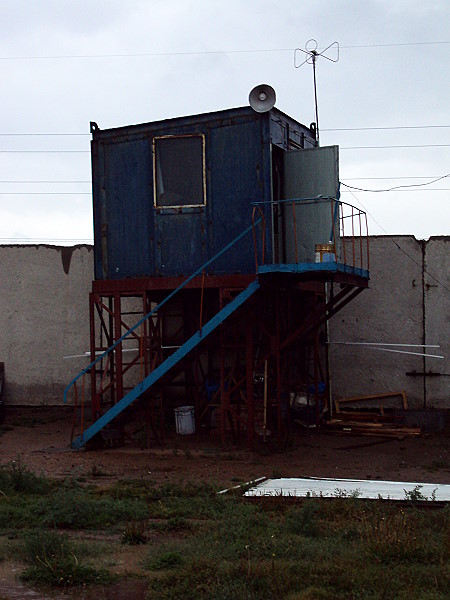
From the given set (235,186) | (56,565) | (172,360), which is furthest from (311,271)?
(56,565)

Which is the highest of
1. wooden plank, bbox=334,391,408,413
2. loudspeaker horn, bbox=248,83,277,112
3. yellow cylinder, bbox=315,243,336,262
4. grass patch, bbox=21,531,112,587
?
loudspeaker horn, bbox=248,83,277,112

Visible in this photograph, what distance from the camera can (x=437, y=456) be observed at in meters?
14.8

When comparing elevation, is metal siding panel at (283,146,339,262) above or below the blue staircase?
above

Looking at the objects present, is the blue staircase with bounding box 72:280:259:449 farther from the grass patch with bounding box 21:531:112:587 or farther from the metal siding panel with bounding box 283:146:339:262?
the grass patch with bounding box 21:531:112:587

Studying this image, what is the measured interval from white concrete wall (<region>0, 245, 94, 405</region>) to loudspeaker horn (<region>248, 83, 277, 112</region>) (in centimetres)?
707

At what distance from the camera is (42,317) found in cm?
2097

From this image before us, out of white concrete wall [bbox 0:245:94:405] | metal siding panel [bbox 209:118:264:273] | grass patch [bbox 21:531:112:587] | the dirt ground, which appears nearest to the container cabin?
metal siding panel [bbox 209:118:264:273]

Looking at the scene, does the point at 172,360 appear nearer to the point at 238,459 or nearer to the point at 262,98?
the point at 238,459

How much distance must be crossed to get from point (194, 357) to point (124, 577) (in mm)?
9754

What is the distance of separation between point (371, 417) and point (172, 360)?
5037 millimetres

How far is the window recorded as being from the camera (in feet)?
53.4

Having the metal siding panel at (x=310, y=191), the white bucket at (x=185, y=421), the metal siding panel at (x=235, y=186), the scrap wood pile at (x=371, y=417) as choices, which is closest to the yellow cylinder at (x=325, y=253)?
the metal siding panel at (x=310, y=191)

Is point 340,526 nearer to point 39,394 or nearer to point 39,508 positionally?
point 39,508

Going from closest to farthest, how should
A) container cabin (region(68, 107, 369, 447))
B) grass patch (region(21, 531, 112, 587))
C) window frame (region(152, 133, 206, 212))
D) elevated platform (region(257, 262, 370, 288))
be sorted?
1. grass patch (region(21, 531, 112, 587))
2. elevated platform (region(257, 262, 370, 288))
3. container cabin (region(68, 107, 369, 447))
4. window frame (region(152, 133, 206, 212))
